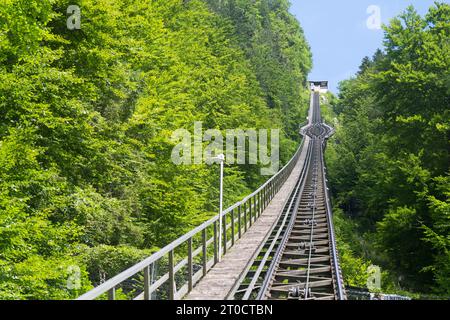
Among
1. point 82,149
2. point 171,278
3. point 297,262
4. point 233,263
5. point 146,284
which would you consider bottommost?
point 297,262

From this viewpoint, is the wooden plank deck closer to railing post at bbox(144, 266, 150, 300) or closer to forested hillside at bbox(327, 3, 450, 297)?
railing post at bbox(144, 266, 150, 300)

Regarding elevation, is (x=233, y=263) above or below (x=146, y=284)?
below

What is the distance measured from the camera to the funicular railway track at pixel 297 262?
431 inches

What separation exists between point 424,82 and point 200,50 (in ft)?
52.8

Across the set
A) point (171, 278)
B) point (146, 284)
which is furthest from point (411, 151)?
point (146, 284)

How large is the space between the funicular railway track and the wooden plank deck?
207 mm

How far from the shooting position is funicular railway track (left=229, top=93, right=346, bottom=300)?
35.9 feet

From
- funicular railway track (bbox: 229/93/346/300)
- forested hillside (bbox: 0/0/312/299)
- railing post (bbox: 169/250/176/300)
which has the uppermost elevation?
forested hillside (bbox: 0/0/312/299)

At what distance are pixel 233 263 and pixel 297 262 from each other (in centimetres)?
245

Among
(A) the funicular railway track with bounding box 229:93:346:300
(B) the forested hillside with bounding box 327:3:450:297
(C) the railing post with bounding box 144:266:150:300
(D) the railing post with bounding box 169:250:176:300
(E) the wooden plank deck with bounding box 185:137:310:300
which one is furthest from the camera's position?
(B) the forested hillside with bounding box 327:3:450:297

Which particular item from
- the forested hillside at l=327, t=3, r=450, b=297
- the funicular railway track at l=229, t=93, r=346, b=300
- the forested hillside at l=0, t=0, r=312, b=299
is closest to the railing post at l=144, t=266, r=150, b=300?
the funicular railway track at l=229, t=93, r=346, b=300

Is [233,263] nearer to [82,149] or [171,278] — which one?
[171,278]

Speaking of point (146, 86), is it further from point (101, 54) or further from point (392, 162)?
point (392, 162)

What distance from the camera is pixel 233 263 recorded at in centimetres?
1264
